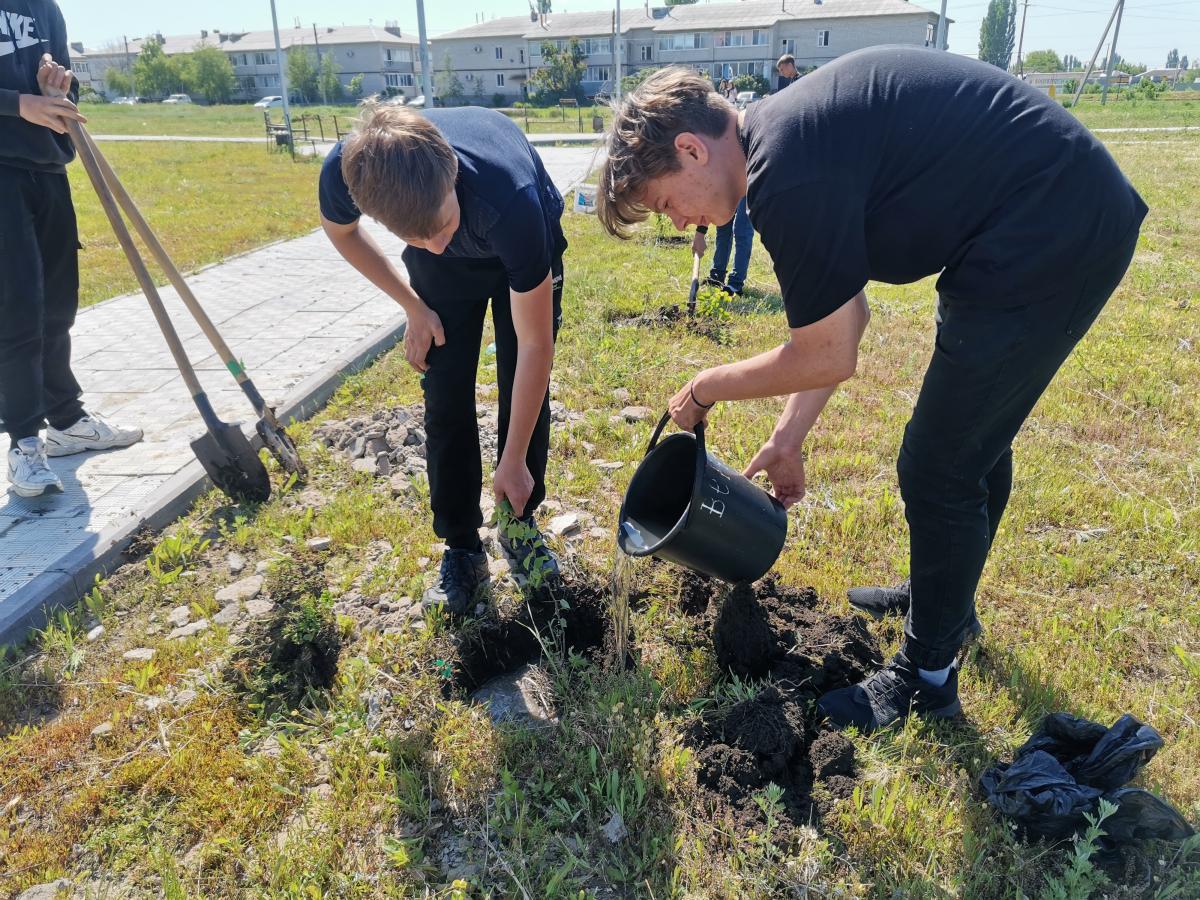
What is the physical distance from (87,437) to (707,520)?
11.3ft

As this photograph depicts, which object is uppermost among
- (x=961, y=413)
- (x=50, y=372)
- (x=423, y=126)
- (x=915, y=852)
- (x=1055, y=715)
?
(x=423, y=126)

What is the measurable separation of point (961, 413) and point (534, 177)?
137cm

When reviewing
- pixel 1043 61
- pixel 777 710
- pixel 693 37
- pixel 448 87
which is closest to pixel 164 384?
pixel 777 710

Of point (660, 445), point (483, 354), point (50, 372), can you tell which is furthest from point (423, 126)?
point (483, 354)

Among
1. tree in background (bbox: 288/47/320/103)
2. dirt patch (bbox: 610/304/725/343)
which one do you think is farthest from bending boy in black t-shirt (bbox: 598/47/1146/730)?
tree in background (bbox: 288/47/320/103)

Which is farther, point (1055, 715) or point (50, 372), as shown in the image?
point (50, 372)

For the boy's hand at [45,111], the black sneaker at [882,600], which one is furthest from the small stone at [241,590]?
the black sneaker at [882,600]

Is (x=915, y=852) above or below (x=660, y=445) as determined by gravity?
below

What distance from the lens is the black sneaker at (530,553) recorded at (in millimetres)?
2824

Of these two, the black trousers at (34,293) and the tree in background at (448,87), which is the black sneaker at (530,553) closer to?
the black trousers at (34,293)

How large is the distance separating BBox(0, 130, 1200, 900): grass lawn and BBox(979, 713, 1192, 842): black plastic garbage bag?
0.06m

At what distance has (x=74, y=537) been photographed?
11.0 ft

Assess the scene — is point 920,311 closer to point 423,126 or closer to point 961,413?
point 961,413

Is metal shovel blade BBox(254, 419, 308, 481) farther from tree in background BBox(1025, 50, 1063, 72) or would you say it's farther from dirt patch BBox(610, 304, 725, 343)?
tree in background BBox(1025, 50, 1063, 72)
